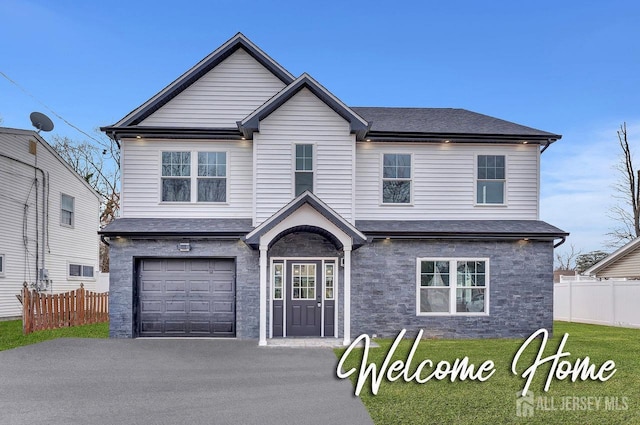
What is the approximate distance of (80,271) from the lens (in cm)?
2633

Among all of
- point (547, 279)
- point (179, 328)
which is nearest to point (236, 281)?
point (179, 328)

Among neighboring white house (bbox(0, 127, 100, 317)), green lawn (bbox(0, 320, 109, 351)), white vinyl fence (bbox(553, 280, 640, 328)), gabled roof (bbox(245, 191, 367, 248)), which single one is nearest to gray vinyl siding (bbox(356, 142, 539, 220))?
gabled roof (bbox(245, 191, 367, 248))

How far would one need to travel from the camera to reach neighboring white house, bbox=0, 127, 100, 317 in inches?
835

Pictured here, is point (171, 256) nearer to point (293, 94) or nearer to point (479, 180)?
point (293, 94)

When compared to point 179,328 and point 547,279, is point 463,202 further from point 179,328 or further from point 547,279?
point 179,328

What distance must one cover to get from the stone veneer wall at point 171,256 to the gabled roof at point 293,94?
3.24 meters

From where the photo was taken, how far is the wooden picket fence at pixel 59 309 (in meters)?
16.4

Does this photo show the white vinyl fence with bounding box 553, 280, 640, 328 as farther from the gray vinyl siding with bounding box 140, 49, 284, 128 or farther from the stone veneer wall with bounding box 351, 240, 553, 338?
the gray vinyl siding with bounding box 140, 49, 284, 128

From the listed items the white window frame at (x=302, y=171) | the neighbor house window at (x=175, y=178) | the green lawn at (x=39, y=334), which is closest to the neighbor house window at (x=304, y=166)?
the white window frame at (x=302, y=171)

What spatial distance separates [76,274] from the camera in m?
25.9

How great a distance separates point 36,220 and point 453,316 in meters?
17.3

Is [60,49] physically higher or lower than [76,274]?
higher

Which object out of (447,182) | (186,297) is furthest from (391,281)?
(186,297)

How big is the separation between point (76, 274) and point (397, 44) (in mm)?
18522
